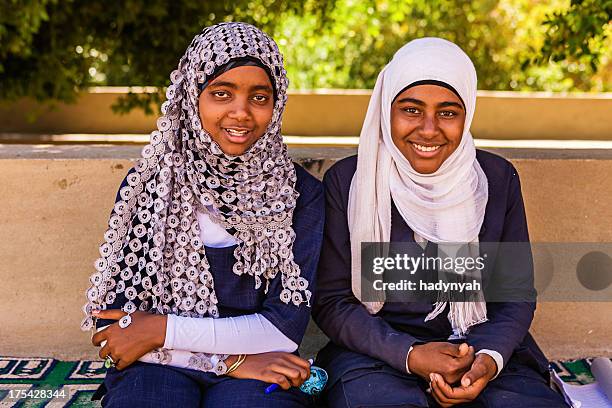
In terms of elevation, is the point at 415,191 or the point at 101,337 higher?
the point at 415,191

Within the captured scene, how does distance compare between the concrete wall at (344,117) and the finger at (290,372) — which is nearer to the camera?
the finger at (290,372)

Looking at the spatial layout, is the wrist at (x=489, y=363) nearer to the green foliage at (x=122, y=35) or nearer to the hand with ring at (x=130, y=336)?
the hand with ring at (x=130, y=336)

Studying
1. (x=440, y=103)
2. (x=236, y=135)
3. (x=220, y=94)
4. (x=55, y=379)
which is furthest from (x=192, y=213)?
(x=55, y=379)

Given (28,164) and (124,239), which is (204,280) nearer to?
(124,239)

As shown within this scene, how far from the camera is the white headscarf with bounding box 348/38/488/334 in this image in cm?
262

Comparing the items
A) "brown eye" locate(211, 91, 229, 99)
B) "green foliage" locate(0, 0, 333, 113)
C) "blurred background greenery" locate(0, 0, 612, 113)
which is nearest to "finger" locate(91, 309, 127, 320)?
"brown eye" locate(211, 91, 229, 99)

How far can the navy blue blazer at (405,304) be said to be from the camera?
2561 mm

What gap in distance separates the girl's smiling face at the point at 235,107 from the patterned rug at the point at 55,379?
1203 mm

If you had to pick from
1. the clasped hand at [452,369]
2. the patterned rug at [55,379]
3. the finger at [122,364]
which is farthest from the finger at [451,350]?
the patterned rug at [55,379]

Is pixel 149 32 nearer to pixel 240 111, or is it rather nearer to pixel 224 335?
pixel 240 111

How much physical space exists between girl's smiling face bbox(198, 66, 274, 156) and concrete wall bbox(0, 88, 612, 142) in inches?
158

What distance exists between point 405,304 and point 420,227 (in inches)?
10.2

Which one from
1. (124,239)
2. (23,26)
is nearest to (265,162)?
(124,239)

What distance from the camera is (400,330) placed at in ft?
8.79
